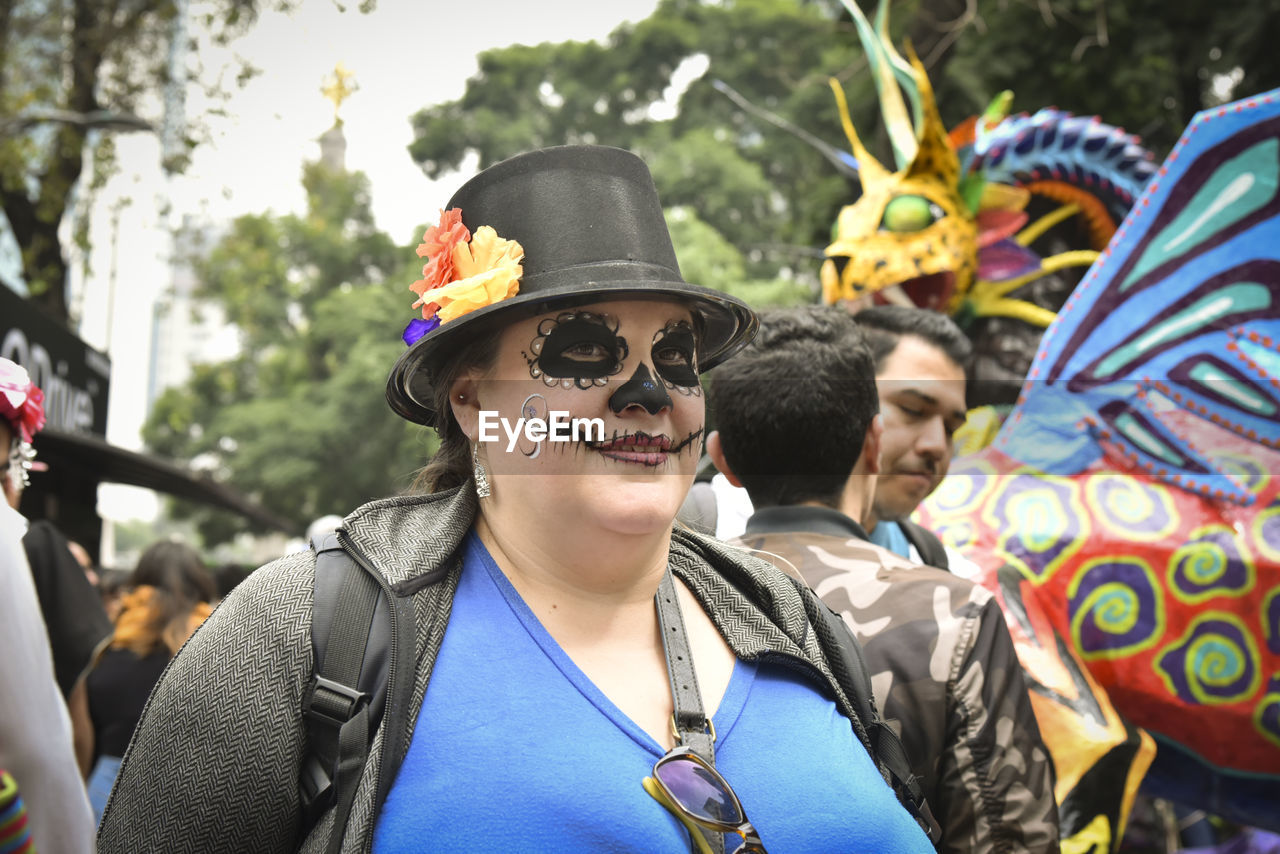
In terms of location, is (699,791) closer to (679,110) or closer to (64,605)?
(64,605)

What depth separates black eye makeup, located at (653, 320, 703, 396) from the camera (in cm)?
169

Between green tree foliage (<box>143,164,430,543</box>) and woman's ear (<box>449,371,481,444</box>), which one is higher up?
woman's ear (<box>449,371,481,444</box>)

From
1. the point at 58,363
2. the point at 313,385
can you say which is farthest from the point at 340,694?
the point at 313,385

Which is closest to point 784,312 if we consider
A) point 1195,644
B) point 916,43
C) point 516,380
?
point 516,380

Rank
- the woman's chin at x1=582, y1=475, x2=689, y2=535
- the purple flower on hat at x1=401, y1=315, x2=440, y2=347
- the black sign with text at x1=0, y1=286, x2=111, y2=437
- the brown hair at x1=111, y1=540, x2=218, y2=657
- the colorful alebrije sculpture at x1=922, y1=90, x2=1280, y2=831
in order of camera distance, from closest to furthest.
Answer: the woman's chin at x1=582, y1=475, x2=689, y2=535
the purple flower on hat at x1=401, y1=315, x2=440, y2=347
the colorful alebrije sculpture at x1=922, y1=90, x2=1280, y2=831
the brown hair at x1=111, y1=540, x2=218, y2=657
the black sign with text at x1=0, y1=286, x2=111, y2=437

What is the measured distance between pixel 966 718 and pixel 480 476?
92 cm

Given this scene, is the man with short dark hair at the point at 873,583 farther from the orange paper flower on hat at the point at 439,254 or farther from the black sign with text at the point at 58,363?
the black sign with text at the point at 58,363

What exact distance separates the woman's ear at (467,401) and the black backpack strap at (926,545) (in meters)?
1.58

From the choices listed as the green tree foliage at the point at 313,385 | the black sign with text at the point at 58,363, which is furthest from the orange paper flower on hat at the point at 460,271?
the green tree foliage at the point at 313,385

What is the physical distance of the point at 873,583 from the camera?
2088 millimetres

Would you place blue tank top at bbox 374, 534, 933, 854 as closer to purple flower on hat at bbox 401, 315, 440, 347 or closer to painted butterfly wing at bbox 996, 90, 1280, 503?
purple flower on hat at bbox 401, 315, 440, 347

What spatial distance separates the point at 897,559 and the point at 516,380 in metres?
0.93

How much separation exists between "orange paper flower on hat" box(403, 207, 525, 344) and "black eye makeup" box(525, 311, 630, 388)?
8 centimetres

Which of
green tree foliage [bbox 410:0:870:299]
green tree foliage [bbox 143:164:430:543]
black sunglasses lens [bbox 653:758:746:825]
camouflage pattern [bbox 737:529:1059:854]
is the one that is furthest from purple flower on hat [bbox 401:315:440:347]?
green tree foliage [bbox 410:0:870:299]
